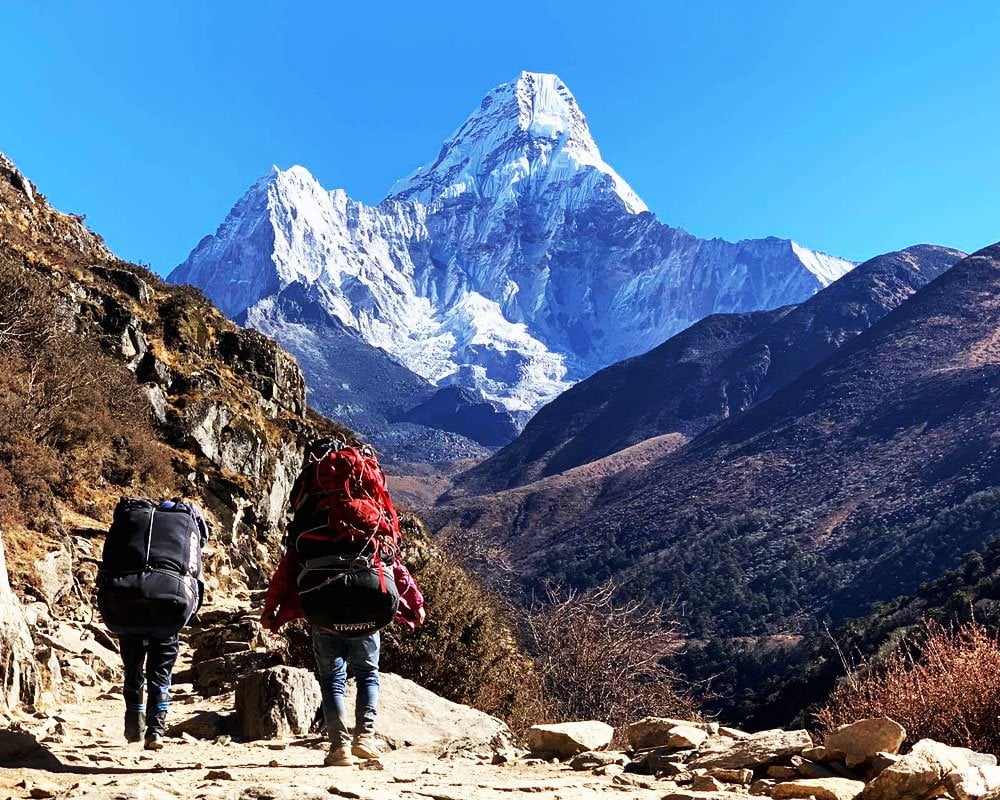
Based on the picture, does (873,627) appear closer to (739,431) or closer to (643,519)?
(643,519)

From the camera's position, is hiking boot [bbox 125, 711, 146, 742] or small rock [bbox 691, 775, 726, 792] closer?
small rock [bbox 691, 775, 726, 792]

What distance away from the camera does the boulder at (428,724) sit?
5.86 meters

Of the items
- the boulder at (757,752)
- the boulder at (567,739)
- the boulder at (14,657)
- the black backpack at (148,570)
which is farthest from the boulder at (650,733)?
the boulder at (14,657)

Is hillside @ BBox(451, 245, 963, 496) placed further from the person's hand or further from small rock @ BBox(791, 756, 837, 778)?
small rock @ BBox(791, 756, 837, 778)

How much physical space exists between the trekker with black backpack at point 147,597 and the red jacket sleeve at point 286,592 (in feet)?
1.84

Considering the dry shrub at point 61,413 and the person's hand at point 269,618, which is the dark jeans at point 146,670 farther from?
the dry shrub at point 61,413

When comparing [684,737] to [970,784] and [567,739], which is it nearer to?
[567,739]

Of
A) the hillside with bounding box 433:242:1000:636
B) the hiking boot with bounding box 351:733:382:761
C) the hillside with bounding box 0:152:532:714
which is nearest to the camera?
the hiking boot with bounding box 351:733:382:761

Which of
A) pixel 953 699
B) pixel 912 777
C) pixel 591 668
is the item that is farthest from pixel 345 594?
pixel 591 668

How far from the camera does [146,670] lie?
5180 mm

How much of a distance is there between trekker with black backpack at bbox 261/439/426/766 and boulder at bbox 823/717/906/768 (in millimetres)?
2305

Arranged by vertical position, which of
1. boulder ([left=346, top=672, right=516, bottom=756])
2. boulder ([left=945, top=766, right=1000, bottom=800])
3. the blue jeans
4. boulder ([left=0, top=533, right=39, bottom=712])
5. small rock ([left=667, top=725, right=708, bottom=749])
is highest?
boulder ([left=0, top=533, right=39, bottom=712])

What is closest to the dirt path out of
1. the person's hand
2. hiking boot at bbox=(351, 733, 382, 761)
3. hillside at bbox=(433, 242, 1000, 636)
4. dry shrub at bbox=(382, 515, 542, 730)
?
hiking boot at bbox=(351, 733, 382, 761)

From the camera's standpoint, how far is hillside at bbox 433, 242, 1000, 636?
64062mm
